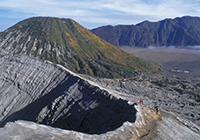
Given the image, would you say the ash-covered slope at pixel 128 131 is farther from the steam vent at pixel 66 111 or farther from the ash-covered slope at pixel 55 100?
the ash-covered slope at pixel 55 100

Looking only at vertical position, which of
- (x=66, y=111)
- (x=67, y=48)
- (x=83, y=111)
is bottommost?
(x=66, y=111)

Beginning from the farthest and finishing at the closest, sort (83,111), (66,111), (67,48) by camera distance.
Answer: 1. (67,48)
2. (66,111)
3. (83,111)

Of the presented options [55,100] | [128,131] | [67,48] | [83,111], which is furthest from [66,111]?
[67,48]

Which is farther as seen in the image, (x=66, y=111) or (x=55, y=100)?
(x=55, y=100)

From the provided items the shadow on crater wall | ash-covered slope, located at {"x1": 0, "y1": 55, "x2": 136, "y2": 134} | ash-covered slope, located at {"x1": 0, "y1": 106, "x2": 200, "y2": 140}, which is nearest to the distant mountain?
ash-covered slope, located at {"x1": 0, "y1": 55, "x2": 136, "y2": 134}

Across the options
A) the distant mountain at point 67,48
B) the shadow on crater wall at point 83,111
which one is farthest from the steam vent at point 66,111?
the distant mountain at point 67,48

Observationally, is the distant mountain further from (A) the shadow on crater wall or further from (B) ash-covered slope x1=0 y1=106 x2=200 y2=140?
(B) ash-covered slope x1=0 y1=106 x2=200 y2=140

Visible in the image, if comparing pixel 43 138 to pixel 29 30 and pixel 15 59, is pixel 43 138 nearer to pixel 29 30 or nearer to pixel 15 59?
pixel 15 59

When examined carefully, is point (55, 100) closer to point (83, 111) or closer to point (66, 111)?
point (66, 111)
